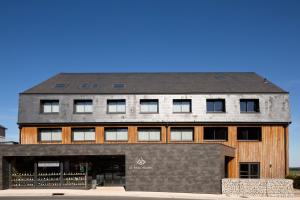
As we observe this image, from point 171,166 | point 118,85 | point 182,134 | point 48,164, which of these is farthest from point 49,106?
point 171,166

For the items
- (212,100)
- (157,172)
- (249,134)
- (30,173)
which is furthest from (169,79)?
(30,173)

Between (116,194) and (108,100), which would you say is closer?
(116,194)

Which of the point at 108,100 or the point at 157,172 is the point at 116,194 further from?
the point at 108,100

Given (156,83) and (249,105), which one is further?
(156,83)

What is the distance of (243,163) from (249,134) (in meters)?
2.48

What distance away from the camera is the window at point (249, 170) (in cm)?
3506

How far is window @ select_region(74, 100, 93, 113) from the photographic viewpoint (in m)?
36.0

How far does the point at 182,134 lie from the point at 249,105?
246 inches

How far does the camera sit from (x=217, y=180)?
28438mm

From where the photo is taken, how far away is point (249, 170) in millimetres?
35156

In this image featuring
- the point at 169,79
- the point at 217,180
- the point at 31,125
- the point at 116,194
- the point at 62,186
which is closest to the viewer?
the point at 116,194

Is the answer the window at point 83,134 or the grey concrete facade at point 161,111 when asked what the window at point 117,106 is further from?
the window at point 83,134

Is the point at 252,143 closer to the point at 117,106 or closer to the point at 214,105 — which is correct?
the point at 214,105

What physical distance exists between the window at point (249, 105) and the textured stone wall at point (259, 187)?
982 centimetres
